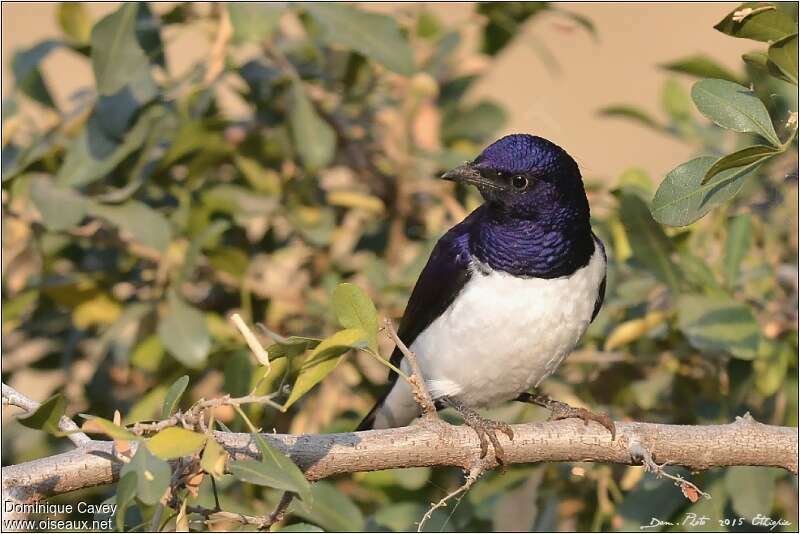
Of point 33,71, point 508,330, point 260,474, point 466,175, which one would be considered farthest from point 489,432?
point 33,71

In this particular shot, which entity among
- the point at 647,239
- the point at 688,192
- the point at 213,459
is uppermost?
the point at 688,192

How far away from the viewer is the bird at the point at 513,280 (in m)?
3.54

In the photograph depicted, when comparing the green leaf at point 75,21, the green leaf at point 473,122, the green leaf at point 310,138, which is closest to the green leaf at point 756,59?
the green leaf at point 310,138

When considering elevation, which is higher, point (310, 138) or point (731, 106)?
point (731, 106)

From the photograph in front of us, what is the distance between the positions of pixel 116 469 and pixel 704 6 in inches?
311

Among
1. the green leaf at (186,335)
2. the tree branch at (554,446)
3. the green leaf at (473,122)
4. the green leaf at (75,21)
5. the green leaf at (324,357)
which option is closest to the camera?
the green leaf at (324,357)

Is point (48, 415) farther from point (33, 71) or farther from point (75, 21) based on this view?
point (75, 21)

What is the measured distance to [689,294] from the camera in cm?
365

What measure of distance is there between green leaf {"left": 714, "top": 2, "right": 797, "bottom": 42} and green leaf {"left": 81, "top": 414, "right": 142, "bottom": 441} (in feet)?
4.98

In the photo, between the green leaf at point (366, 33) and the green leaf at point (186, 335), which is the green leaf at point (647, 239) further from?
the green leaf at point (186, 335)

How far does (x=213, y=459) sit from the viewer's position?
7.02 feet

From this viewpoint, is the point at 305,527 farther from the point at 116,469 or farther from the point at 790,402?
the point at 790,402

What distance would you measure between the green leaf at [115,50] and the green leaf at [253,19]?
1.20 ft

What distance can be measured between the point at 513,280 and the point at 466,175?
1.19 ft
